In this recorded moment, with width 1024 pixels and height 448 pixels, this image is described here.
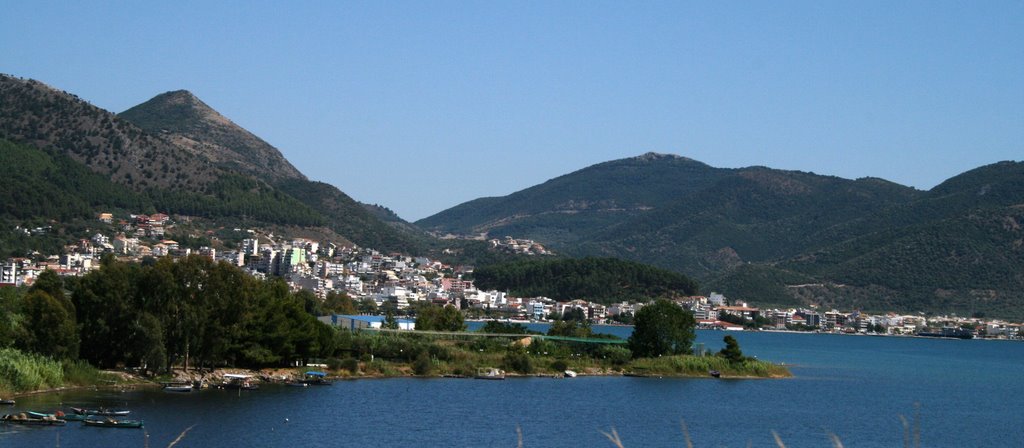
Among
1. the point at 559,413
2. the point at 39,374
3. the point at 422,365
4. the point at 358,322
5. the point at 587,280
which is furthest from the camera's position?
the point at 587,280

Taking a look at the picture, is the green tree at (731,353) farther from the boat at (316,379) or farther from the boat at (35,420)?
the boat at (35,420)

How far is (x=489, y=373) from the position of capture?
2534 inches

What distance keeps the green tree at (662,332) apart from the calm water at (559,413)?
→ 4.21 metres

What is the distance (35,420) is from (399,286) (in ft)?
400

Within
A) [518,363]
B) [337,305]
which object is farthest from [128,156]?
[518,363]

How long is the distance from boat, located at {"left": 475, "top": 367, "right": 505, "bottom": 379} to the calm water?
0.77 m

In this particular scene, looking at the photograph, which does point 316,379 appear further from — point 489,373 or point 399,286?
point 399,286

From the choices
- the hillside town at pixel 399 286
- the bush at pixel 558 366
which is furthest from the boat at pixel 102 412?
the hillside town at pixel 399 286

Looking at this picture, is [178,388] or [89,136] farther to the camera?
[89,136]

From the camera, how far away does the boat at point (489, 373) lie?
210 ft

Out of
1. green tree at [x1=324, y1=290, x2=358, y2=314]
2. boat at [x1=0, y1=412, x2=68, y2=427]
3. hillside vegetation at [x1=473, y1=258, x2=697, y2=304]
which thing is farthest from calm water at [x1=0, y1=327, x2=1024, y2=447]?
hillside vegetation at [x1=473, y1=258, x2=697, y2=304]

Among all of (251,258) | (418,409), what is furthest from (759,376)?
(251,258)

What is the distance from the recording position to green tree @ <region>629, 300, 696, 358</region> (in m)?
71.4

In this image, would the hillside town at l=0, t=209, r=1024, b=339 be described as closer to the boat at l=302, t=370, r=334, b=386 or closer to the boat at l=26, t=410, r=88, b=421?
the boat at l=302, t=370, r=334, b=386
